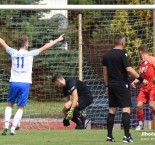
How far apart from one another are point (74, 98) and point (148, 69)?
1736mm

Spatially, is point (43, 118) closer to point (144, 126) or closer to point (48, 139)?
point (144, 126)

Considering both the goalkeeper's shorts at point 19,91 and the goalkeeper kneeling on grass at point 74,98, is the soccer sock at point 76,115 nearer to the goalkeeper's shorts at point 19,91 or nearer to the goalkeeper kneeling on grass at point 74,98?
the goalkeeper kneeling on grass at point 74,98

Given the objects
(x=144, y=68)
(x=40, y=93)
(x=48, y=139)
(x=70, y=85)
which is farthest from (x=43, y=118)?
(x=48, y=139)

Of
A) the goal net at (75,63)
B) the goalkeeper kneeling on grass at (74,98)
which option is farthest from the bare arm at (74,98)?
the goal net at (75,63)

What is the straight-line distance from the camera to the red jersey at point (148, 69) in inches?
609

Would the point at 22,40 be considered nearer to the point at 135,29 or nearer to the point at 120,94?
the point at 120,94

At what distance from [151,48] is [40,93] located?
119 inches

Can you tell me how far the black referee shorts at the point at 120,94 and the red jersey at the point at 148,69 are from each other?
11.0 ft

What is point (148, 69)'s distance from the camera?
15547 millimetres

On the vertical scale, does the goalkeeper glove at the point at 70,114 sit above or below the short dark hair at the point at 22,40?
below

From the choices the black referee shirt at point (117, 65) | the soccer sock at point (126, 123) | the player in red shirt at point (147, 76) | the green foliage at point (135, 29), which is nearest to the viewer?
the soccer sock at point (126, 123)

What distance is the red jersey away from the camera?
15469mm

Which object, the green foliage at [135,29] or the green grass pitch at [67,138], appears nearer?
the green grass pitch at [67,138]

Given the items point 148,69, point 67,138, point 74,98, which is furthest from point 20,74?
point 148,69
